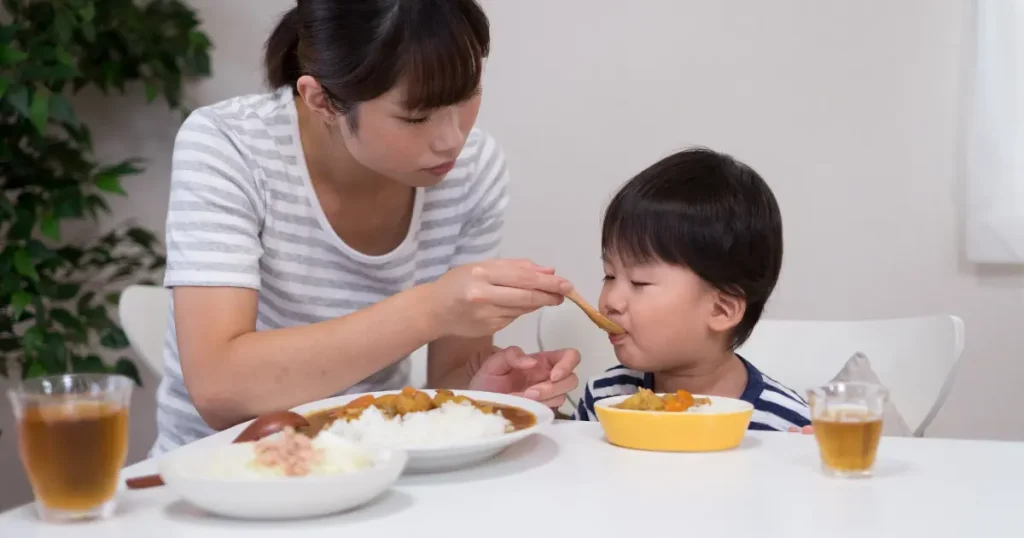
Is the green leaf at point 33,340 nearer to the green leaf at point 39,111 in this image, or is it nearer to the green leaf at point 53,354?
the green leaf at point 53,354

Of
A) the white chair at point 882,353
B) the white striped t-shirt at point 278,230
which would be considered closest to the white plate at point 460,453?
the white striped t-shirt at point 278,230

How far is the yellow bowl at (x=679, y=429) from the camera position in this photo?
968mm

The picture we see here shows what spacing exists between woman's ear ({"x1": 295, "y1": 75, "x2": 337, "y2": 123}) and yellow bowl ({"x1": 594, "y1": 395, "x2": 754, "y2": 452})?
1.89 ft

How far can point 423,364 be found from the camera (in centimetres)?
211

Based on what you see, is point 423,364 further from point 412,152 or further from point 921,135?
point 921,135

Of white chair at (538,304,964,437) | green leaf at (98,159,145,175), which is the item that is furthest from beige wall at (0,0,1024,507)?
green leaf at (98,159,145,175)

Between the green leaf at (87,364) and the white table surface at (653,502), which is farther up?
the white table surface at (653,502)

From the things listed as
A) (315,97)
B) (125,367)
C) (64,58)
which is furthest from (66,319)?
(315,97)

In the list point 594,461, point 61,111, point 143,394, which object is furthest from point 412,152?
point 143,394

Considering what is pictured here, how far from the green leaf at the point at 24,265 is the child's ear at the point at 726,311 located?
1.72 metres

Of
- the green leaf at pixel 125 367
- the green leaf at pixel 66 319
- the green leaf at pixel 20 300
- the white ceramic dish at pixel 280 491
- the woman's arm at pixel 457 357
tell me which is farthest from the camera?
the green leaf at pixel 125 367

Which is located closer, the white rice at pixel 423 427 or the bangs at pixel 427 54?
the white rice at pixel 423 427

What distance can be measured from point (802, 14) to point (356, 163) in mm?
1352

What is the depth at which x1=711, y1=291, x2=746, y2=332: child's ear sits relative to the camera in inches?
57.5
